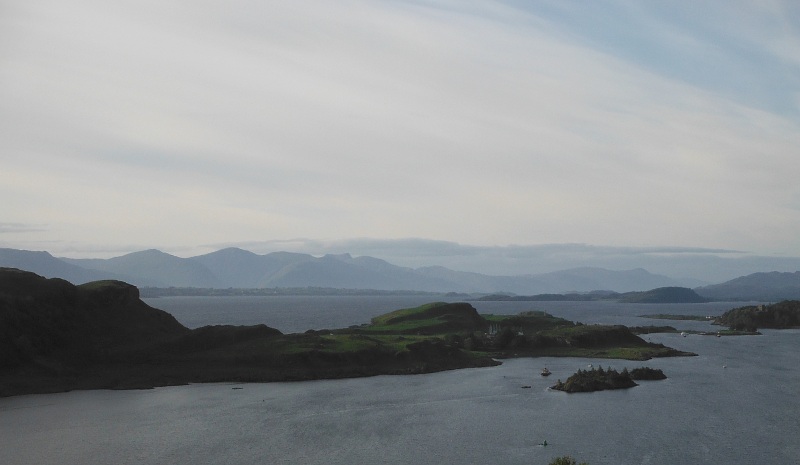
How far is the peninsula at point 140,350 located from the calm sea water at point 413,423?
5947mm

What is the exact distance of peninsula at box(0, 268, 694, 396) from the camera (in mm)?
99062

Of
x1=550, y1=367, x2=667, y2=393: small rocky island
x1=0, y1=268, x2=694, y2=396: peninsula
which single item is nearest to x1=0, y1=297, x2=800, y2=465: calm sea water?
x1=550, y1=367, x2=667, y2=393: small rocky island

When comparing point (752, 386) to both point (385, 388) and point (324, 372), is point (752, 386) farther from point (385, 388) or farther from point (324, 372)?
point (324, 372)

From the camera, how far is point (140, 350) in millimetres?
109562

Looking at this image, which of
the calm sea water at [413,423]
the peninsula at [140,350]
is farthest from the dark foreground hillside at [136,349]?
the calm sea water at [413,423]

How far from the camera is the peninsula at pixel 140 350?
325ft

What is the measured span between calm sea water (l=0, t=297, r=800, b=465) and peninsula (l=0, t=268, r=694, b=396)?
19.5 feet

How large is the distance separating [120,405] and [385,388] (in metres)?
35.6

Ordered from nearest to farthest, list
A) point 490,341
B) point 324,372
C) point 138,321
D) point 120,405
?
point 120,405 → point 324,372 → point 138,321 → point 490,341

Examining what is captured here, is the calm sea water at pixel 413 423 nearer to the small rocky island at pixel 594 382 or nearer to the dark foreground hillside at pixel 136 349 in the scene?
the small rocky island at pixel 594 382

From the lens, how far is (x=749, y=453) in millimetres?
64625

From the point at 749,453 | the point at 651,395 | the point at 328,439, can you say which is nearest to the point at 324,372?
the point at 328,439

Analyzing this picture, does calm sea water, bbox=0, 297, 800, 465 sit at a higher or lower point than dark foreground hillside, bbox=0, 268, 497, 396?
lower

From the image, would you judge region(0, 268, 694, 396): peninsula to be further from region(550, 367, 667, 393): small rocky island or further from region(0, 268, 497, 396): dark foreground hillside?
region(550, 367, 667, 393): small rocky island
